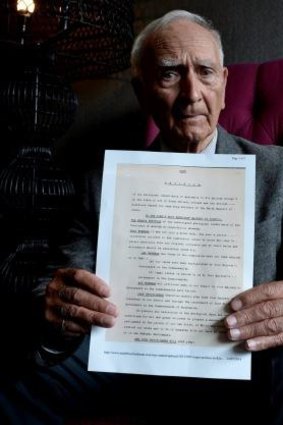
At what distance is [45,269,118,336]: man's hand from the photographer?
0.68 metres

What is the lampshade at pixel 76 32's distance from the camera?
3.55ft

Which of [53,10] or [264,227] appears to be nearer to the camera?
[264,227]

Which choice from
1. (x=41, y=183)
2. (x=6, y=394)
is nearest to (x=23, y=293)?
(x=41, y=183)

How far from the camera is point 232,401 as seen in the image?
30.8 inches

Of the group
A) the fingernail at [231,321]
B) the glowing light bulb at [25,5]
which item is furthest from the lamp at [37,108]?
the fingernail at [231,321]

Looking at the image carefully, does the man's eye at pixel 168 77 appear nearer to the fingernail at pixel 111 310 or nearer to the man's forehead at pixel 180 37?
the man's forehead at pixel 180 37

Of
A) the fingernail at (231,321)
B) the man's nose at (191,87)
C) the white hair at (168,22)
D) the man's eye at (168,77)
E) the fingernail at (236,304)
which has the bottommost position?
the fingernail at (231,321)

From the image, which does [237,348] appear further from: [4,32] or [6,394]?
[4,32]

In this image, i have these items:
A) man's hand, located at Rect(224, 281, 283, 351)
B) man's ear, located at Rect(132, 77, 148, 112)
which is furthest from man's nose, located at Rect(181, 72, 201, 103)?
man's hand, located at Rect(224, 281, 283, 351)

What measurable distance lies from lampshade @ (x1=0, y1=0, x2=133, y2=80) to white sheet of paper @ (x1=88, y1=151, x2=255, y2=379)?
489mm

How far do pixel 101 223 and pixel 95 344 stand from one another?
0.54 ft

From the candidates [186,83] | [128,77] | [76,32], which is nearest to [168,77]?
[186,83]

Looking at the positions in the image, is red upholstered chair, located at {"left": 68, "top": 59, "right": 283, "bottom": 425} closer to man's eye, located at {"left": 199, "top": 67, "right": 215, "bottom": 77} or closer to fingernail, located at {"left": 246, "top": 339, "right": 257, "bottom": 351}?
man's eye, located at {"left": 199, "top": 67, "right": 215, "bottom": 77}

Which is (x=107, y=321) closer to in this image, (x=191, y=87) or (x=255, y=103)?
(x=191, y=87)
